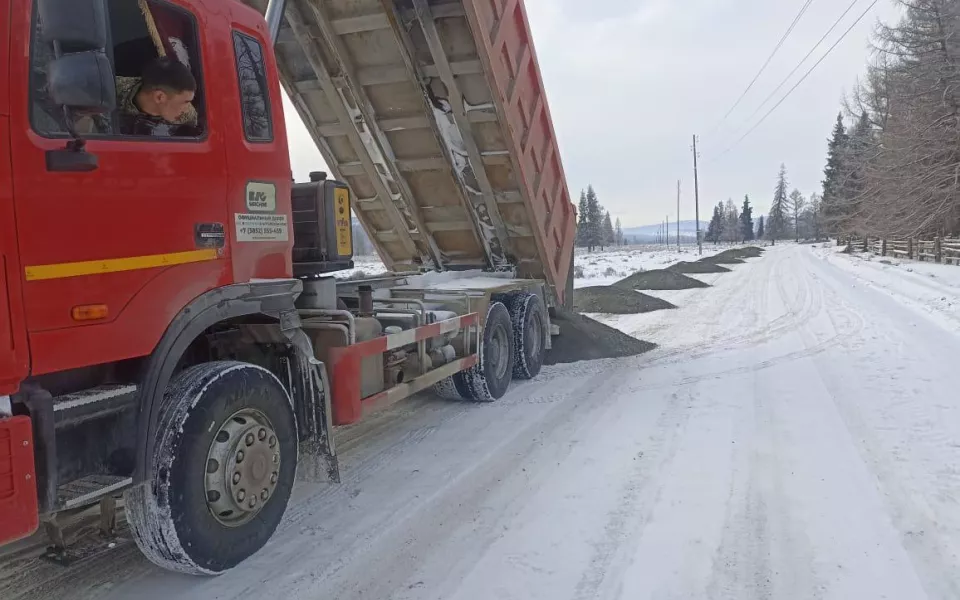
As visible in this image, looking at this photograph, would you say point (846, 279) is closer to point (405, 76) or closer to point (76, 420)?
point (405, 76)

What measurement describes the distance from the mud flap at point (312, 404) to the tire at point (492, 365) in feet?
9.08

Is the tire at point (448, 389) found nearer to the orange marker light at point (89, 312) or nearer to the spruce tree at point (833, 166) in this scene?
the orange marker light at point (89, 312)

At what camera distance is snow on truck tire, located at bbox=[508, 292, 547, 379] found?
7648mm

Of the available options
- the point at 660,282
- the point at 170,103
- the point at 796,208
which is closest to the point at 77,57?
the point at 170,103

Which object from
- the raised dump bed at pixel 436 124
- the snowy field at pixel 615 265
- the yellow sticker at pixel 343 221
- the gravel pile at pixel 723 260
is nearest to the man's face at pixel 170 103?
the yellow sticker at pixel 343 221

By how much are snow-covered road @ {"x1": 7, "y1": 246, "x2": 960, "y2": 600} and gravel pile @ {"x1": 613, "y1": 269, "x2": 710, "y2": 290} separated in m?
11.5

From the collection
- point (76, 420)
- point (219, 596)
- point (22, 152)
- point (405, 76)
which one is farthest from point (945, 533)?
point (405, 76)

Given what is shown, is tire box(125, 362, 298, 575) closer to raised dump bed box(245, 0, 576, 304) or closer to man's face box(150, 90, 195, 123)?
man's face box(150, 90, 195, 123)

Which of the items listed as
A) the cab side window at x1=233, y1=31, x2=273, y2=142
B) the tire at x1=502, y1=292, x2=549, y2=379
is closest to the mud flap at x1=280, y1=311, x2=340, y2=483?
the cab side window at x1=233, y1=31, x2=273, y2=142

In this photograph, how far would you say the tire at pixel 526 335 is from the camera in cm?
765

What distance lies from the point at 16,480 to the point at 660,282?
18953mm

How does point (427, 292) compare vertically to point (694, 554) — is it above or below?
above

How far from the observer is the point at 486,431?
18.9ft

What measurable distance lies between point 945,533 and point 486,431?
10.9 feet
